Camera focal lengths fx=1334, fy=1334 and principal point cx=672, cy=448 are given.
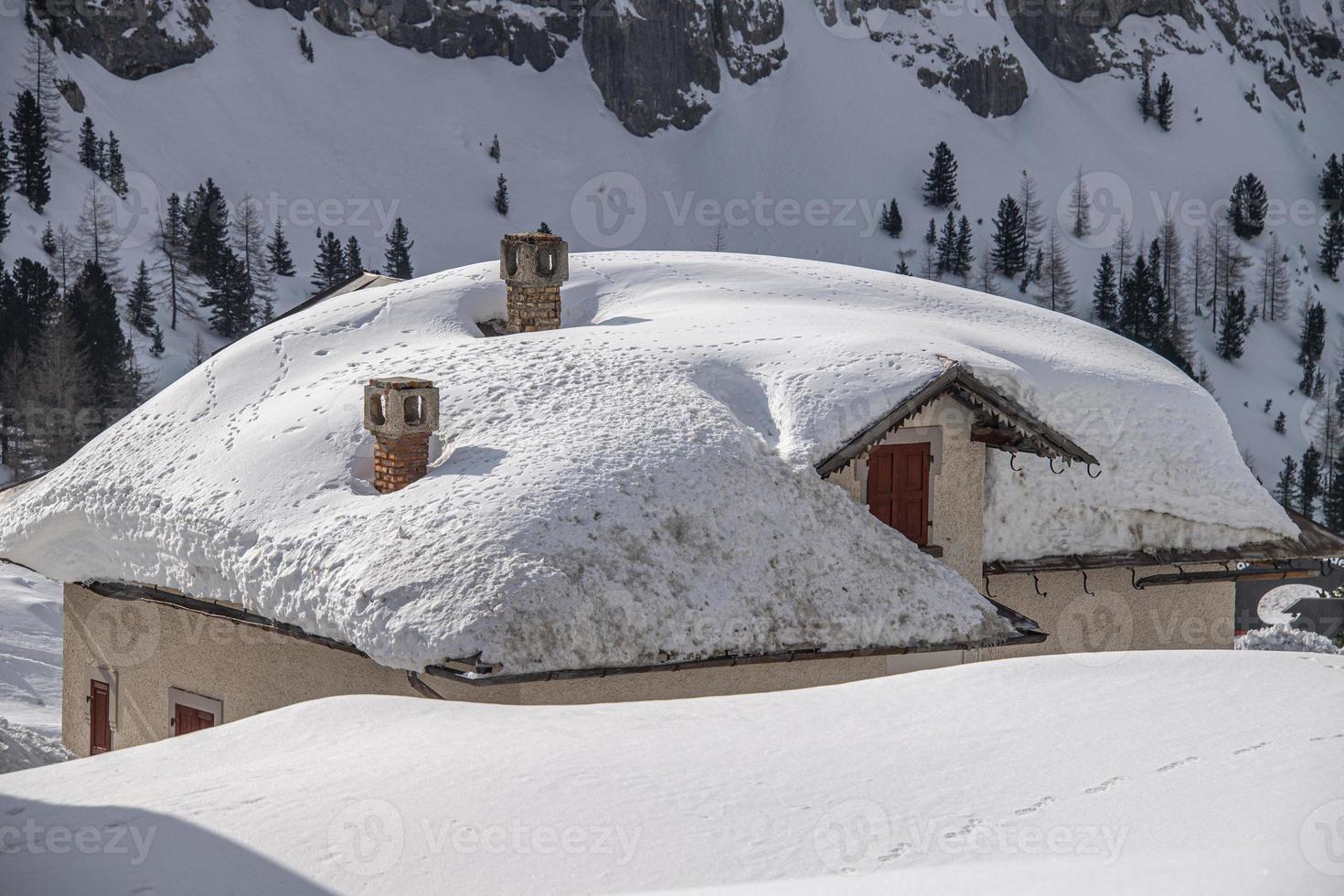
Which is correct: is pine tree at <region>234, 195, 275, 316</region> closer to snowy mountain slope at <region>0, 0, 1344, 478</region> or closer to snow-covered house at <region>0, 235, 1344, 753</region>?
snowy mountain slope at <region>0, 0, 1344, 478</region>

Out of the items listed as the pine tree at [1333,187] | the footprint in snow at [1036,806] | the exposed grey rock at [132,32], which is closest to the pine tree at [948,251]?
the pine tree at [1333,187]

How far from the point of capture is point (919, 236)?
12075 centimetres

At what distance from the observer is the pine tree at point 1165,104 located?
5507 inches

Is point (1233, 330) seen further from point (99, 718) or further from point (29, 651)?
point (99, 718)

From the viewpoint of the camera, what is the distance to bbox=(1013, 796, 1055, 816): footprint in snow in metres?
7.54

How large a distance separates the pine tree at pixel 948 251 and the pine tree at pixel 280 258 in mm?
54712

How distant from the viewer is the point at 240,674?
15445 mm

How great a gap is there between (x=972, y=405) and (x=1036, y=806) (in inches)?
360

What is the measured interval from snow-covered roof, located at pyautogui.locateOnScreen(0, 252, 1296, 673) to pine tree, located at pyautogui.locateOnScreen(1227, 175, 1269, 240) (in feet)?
391

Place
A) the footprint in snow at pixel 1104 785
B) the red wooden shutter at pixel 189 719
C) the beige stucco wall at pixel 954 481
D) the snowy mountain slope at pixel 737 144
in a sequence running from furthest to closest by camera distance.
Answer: the snowy mountain slope at pixel 737 144 → the beige stucco wall at pixel 954 481 → the red wooden shutter at pixel 189 719 → the footprint in snow at pixel 1104 785

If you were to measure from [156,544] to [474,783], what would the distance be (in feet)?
29.8

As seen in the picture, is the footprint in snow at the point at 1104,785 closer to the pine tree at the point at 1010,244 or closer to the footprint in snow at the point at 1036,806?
the footprint in snow at the point at 1036,806

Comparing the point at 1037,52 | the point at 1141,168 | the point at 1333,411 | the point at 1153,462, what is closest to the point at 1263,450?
the point at 1333,411

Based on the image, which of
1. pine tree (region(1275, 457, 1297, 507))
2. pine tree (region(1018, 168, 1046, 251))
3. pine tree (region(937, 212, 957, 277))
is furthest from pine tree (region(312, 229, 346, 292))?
pine tree (region(1275, 457, 1297, 507))
